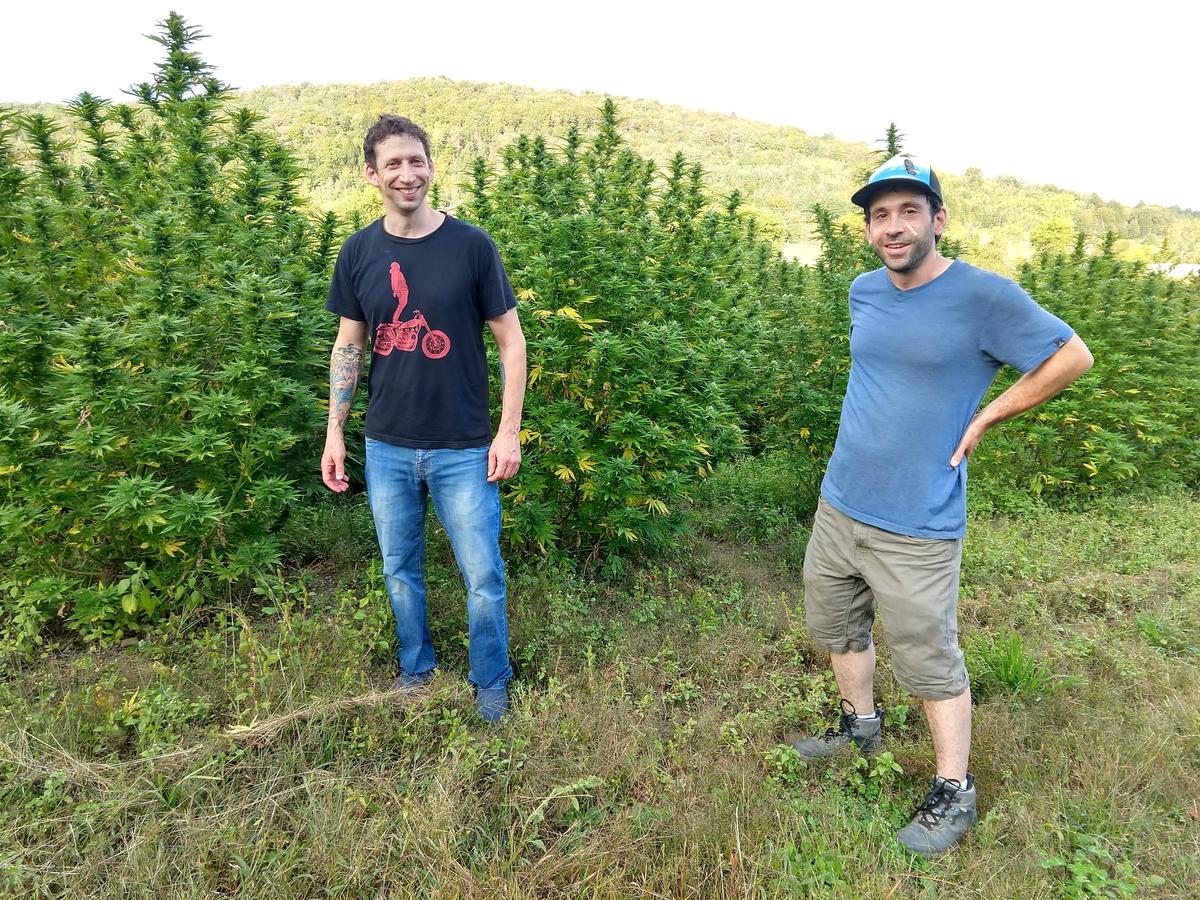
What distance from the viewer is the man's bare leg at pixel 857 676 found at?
111 inches

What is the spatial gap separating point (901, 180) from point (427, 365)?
5.94 feet

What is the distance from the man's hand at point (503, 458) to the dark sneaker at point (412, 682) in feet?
3.51

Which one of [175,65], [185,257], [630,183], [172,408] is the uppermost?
[175,65]

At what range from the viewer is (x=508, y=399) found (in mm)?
2773

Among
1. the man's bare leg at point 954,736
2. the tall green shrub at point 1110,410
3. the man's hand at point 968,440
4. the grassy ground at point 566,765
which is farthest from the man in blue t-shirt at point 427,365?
the tall green shrub at point 1110,410

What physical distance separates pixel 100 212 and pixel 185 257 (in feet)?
4.35

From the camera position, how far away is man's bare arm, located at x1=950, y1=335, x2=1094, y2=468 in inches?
84.6

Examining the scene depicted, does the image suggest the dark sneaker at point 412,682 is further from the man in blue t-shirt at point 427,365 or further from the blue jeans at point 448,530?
the man in blue t-shirt at point 427,365

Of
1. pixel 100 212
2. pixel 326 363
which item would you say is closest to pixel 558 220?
pixel 326 363

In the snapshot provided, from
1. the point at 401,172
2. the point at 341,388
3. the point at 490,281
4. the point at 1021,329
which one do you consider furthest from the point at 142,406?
the point at 1021,329

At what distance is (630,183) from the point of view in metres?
5.78

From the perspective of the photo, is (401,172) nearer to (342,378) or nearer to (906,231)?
(342,378)

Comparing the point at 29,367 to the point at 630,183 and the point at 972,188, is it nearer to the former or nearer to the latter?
the point at 630,183

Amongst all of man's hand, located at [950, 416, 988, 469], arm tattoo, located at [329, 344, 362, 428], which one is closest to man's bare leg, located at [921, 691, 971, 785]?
man's hand, located at [950, 416, 988, 469]
